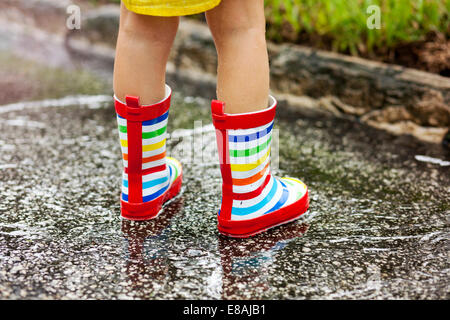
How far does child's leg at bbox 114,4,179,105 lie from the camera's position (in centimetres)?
158

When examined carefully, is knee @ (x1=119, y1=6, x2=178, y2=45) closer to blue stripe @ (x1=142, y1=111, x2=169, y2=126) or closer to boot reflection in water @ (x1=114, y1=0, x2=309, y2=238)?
boot reflection in water @ (x1=114, y1=0, x2=309, y2=238)

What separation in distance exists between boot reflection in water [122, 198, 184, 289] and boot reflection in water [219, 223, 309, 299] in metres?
0.18

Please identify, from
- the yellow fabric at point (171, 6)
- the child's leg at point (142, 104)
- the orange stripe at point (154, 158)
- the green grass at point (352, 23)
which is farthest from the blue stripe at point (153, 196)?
the green grass at point (352, 23)

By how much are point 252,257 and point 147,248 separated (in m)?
0.31

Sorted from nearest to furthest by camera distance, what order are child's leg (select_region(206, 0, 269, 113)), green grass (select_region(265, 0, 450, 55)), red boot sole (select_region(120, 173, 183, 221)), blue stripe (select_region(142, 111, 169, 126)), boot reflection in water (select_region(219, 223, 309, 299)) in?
1. boot reflection in water (select_region(219, 223, 309, 299))
2. child's leg (select_region(206, 0, 269, 113))
3. blue stripe (select_region(142, 111, 169, 126))
4. red boot sole (select_region(120, 173, 183, 221))
5. green grass (select_region(265, 0, 450, 55))

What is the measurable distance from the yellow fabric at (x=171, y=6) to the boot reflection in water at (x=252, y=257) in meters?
0.68

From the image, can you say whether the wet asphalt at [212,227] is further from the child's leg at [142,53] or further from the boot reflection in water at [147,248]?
the child's leg at [142,53]

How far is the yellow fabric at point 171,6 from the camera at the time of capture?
1.42 meters

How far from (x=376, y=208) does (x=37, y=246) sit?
1.11 meters

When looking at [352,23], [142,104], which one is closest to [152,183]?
[142,104]

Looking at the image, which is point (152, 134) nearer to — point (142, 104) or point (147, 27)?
point (142, 104)

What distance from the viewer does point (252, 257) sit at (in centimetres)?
157

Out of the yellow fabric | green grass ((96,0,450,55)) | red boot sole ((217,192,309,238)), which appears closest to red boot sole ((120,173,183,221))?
red boot sole ((217,192,309,238))

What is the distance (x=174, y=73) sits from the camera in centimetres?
383
